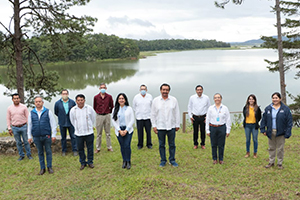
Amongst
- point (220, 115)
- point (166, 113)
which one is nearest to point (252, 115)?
point (220, 115)

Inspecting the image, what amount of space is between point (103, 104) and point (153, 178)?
7.64ft

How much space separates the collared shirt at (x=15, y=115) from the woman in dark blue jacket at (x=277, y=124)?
519cm

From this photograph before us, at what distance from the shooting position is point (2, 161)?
231 inches

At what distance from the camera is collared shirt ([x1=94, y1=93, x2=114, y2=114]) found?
5.79 metres

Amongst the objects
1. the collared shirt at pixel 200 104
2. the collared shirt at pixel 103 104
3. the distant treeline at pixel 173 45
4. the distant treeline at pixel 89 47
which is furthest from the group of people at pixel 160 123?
the distant treeline at pixel 173 45

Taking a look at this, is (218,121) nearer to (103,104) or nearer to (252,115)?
(252,115)

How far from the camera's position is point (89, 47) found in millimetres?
67312

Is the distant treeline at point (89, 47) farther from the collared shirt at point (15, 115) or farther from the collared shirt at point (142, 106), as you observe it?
the collared shirt at point (142, 106)

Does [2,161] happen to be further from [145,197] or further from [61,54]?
[61,54]

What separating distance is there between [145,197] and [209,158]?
2.21m

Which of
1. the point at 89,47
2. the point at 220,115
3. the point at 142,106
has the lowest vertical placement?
the point at 220,115

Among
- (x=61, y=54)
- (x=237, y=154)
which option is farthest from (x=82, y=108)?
(x=61, y=54)

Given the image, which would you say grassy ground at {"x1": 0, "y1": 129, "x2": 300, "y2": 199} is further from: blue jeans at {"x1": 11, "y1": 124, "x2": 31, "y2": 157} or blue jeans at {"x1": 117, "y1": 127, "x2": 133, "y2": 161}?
blue jeans at {"x1": 117, "y1": 127, "x2": 133, "y2": 161}

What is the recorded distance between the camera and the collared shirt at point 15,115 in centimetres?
561
